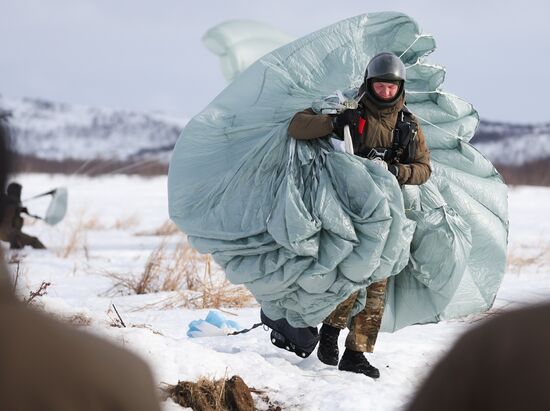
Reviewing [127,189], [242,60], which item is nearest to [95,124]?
[127,189]

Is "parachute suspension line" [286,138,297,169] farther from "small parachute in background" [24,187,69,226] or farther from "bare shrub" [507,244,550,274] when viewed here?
"small parachute in background" [24,187,69,226]

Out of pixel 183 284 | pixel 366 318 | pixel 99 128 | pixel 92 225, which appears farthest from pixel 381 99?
pixel 99 128

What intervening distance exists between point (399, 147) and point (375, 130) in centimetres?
15

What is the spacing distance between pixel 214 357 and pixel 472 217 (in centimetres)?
167

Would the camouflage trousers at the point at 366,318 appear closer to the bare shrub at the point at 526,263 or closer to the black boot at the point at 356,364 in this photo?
the black boot at the point at 356,364

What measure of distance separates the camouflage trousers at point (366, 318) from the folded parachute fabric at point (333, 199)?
69 millimetres

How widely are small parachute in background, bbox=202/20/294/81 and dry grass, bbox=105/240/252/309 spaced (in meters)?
1.79

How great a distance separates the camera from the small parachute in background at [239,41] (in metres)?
7.68

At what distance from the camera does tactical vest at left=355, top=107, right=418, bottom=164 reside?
4.25 meters

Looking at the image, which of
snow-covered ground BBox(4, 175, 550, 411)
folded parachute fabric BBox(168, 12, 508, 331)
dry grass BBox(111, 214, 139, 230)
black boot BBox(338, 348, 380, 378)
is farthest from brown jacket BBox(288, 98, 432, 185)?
dry grass BBox(111, 214, 139, 230)

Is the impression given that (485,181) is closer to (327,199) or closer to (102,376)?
(327,199)

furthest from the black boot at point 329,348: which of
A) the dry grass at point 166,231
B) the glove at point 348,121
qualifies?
the dry grass at point 166,231

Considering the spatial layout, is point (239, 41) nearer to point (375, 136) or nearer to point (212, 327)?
point (212, 327)

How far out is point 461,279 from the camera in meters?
4.51
